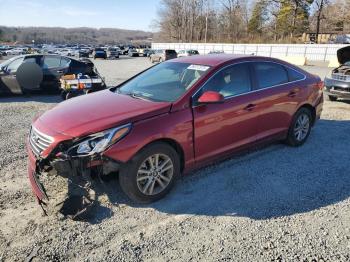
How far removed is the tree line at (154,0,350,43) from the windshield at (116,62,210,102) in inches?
2117

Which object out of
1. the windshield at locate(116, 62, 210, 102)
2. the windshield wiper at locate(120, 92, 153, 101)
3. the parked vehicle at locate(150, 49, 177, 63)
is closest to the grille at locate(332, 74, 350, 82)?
the windshield at locate(116, 62, 210, 102)

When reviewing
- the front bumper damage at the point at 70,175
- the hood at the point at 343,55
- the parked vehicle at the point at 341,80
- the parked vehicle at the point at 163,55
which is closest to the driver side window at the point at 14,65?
the front bumper damage at the point at 70,175

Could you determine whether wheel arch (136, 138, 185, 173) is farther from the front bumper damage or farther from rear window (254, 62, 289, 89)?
rear window (254, 62, 289, 89)

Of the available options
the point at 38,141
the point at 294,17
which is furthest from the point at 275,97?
the point at 294,17

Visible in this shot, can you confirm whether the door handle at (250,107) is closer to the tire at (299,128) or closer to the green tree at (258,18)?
the tire at (299,128)

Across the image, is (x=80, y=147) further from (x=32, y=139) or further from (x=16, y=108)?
(x=16, y=108)

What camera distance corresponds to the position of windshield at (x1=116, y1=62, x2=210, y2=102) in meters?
4.42

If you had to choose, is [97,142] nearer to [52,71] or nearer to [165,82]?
[165,82]

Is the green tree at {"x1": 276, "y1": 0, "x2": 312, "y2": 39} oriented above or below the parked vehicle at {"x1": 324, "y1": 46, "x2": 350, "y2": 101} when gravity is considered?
above

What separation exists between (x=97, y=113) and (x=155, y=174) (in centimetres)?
98

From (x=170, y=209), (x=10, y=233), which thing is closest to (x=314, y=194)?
(x=170, y=209)

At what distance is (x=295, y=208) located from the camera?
3951 mm

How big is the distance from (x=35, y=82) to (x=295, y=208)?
9591 mm

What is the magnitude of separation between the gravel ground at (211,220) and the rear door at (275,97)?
553mm
